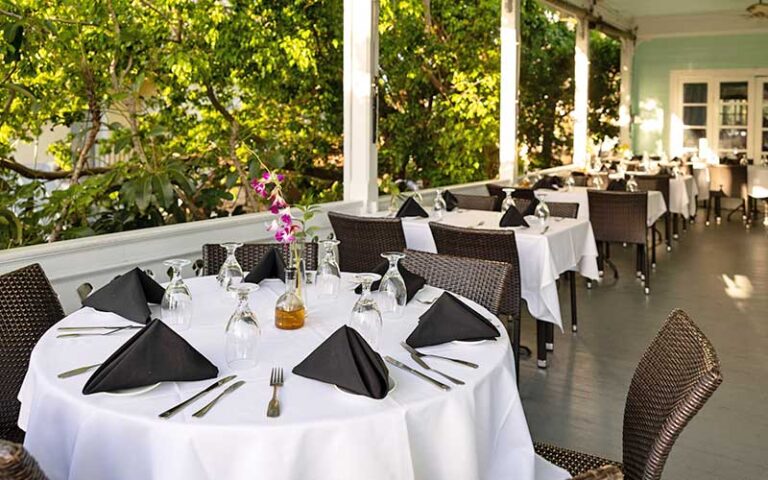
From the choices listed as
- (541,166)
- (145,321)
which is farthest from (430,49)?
(145,321)

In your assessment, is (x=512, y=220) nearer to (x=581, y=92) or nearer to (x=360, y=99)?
(x=360, y=99)

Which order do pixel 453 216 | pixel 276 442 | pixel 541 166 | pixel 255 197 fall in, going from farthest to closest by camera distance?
pixel 541 166 → pixel 255 197 → pixel 453 216 → pixel 276 442

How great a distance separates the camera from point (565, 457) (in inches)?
88.3

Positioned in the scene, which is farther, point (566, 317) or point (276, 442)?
point (566, 317)

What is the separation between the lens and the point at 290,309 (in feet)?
7.70

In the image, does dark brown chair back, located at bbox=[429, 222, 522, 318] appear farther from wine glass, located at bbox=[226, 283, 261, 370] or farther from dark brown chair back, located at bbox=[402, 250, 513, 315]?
wine glass, located at bbox=[226, 283, 261, 370]

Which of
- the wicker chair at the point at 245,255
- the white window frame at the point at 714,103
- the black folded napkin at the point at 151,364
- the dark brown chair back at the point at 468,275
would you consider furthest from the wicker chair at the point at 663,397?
the white window frame at the point at 714,103

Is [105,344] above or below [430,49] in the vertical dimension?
below

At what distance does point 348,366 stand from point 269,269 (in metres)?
1.27

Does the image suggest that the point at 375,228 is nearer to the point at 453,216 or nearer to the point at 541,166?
the point at 453,216

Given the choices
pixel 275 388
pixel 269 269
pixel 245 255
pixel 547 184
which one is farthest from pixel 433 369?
pixel 547 184

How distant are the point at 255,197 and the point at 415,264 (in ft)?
12.0

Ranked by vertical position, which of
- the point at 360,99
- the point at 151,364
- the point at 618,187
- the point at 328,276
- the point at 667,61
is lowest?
the point at 151,364

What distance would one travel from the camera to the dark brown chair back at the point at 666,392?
1769 millimetres
